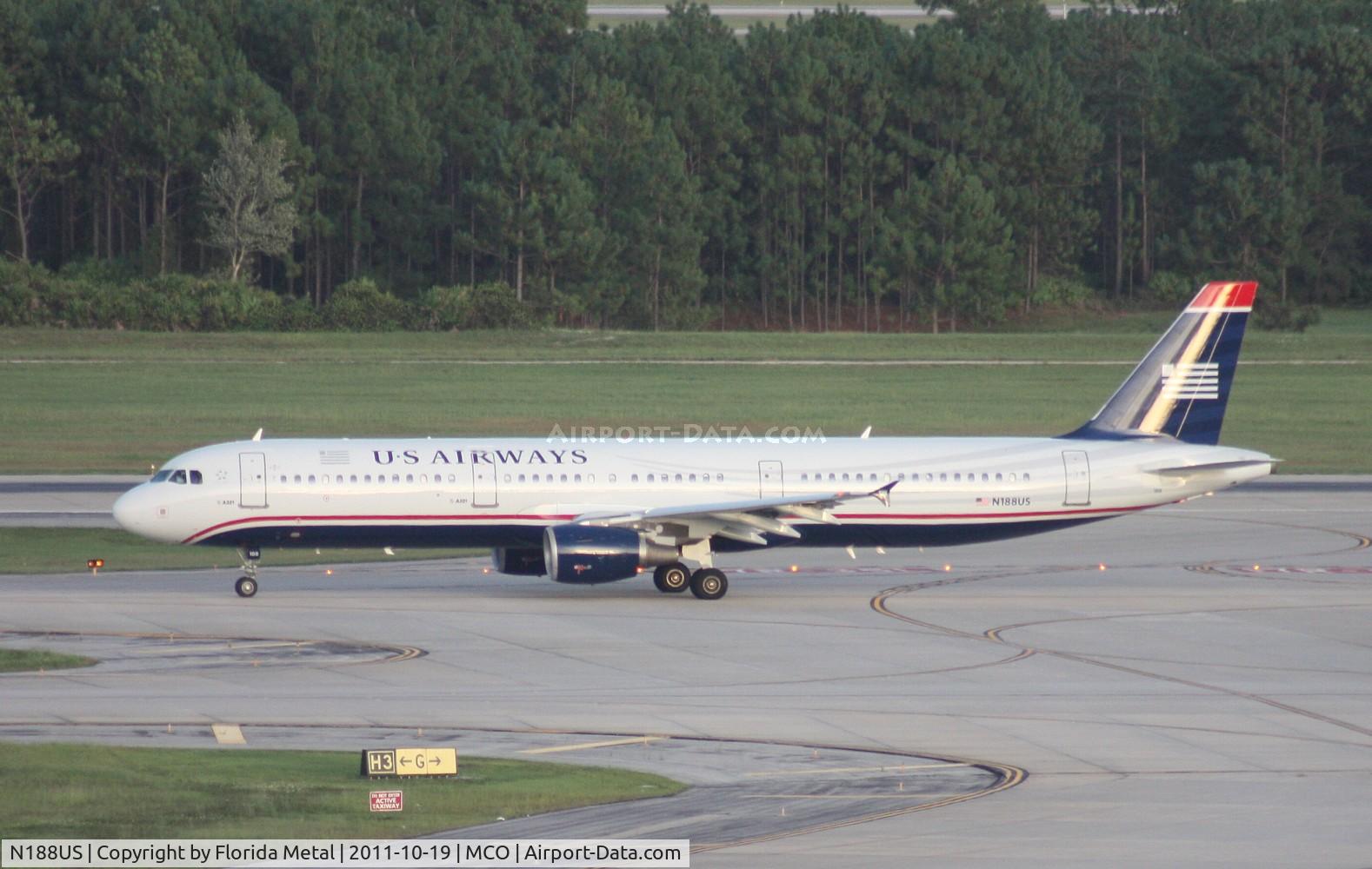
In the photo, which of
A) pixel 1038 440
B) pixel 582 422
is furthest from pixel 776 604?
pixel 582 422

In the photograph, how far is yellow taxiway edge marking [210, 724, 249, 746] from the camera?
22.7m

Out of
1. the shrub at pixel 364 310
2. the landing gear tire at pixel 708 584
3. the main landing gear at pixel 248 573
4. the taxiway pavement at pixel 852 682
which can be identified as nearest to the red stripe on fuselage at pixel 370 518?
the main landing gear at pixel 248 573

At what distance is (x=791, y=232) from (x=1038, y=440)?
94.6 m

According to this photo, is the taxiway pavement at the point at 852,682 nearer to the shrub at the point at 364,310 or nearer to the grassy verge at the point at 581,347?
the grassy verge at the point at 581,347

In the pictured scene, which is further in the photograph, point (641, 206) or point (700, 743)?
point (641, 206)

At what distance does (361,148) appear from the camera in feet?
388

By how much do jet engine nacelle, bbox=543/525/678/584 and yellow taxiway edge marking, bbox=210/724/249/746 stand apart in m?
11.8

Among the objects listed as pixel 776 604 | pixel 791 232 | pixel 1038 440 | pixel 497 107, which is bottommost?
pixel 776 604

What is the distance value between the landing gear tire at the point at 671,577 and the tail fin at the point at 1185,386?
414 inches

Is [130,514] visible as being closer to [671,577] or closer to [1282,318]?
[671,577]

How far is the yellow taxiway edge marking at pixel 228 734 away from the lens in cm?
2270

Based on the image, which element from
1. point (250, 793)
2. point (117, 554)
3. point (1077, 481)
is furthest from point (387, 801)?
point (117, 554)

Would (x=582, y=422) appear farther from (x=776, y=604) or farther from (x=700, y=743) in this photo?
(x=700, y=743)

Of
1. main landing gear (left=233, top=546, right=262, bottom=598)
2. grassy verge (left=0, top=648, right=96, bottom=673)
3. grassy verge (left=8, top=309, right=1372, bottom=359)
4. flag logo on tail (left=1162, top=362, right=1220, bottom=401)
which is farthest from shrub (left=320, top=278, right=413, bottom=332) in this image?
grassy verge (left=0, top=648, right=96, bottom=673)
